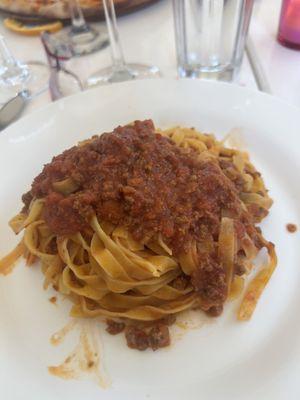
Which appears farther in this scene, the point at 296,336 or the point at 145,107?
the point at 145,107

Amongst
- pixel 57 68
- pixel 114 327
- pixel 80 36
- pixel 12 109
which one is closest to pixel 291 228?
pixel 114 327

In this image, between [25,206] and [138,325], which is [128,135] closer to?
[25,206]

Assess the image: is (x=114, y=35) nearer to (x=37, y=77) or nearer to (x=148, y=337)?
(x=37, y=77)

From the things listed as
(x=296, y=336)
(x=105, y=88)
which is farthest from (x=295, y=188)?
(x=105, y=88)

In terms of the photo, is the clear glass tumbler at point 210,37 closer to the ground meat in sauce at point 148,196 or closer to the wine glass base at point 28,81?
the wine glass base at point 28,81

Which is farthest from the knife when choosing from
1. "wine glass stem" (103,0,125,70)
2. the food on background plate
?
the food on background plate

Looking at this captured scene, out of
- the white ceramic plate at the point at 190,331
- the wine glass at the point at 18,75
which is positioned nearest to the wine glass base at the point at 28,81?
the wine glass at the point at 18,75
